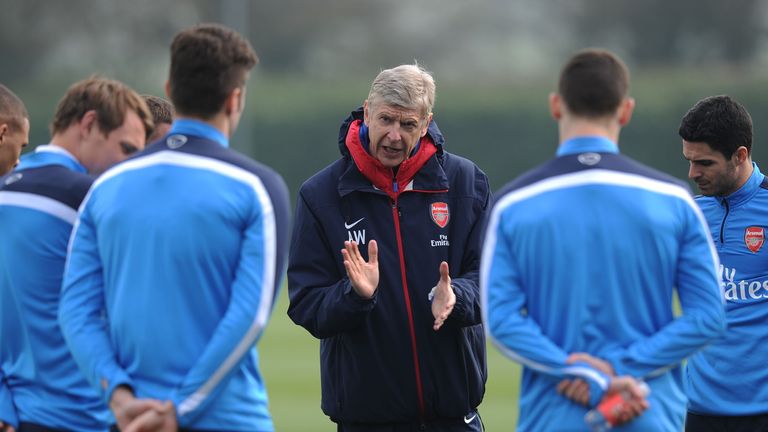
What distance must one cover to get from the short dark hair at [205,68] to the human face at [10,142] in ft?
4.15

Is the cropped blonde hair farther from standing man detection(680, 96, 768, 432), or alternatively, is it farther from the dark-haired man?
standing man detection(680, 96, 768, 432)

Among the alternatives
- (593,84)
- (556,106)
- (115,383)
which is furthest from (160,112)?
(593,84)

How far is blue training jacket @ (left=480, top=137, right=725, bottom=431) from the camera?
3.72 m

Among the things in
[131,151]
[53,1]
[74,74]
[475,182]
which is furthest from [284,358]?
[53,1]

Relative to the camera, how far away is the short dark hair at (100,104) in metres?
4.11

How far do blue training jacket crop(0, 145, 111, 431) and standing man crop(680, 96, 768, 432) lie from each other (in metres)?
2.66

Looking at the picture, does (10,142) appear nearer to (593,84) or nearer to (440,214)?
(440,214)

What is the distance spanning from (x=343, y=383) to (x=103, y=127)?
1542mm

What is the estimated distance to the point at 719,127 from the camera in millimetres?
5148

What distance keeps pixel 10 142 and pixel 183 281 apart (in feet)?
4.98

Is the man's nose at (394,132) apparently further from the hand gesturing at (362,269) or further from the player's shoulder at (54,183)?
the player's shoulder at (54,183)

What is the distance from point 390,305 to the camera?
4945mm

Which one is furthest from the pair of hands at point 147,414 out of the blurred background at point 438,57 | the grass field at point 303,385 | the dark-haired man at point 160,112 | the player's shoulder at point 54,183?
the blurred background at point 438,57

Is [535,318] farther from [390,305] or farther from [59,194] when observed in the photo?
[59,194]
